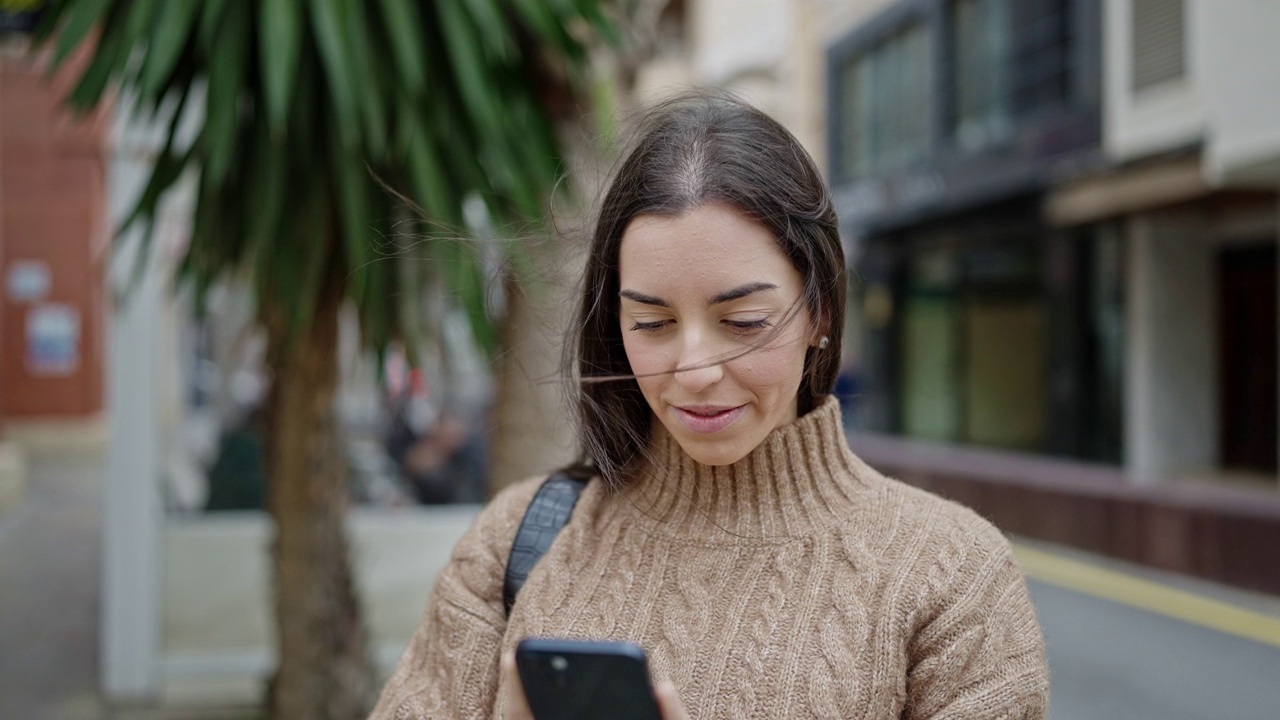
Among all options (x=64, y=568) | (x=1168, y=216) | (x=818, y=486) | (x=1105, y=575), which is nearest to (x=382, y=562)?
(x=64, y=568)

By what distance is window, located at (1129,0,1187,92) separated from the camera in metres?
10.5

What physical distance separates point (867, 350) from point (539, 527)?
18.2 m

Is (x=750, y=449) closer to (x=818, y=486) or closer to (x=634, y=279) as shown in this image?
(x=818, y=486)

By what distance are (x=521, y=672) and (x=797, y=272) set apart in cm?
55

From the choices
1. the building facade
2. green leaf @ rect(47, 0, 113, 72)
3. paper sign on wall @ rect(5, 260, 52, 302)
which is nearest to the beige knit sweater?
green leaf @ rect(47, 0, 113, 72)

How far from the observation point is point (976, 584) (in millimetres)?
1302

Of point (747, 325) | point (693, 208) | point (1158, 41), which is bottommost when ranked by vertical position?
point (747, 325)

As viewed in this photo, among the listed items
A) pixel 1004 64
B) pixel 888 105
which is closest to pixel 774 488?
pixel 1004 64

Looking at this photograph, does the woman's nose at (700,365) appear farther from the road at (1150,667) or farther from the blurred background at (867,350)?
the road at (1150,667)

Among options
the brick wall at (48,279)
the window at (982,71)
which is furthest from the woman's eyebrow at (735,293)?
the brick wall at (48,279)

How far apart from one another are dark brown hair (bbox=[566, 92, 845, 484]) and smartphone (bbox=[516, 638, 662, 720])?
1.29 ft

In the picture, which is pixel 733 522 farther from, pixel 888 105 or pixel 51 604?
pixel 888 105

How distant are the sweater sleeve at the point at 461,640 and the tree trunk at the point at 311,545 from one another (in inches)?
77.7

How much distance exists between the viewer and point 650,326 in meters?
1.32
